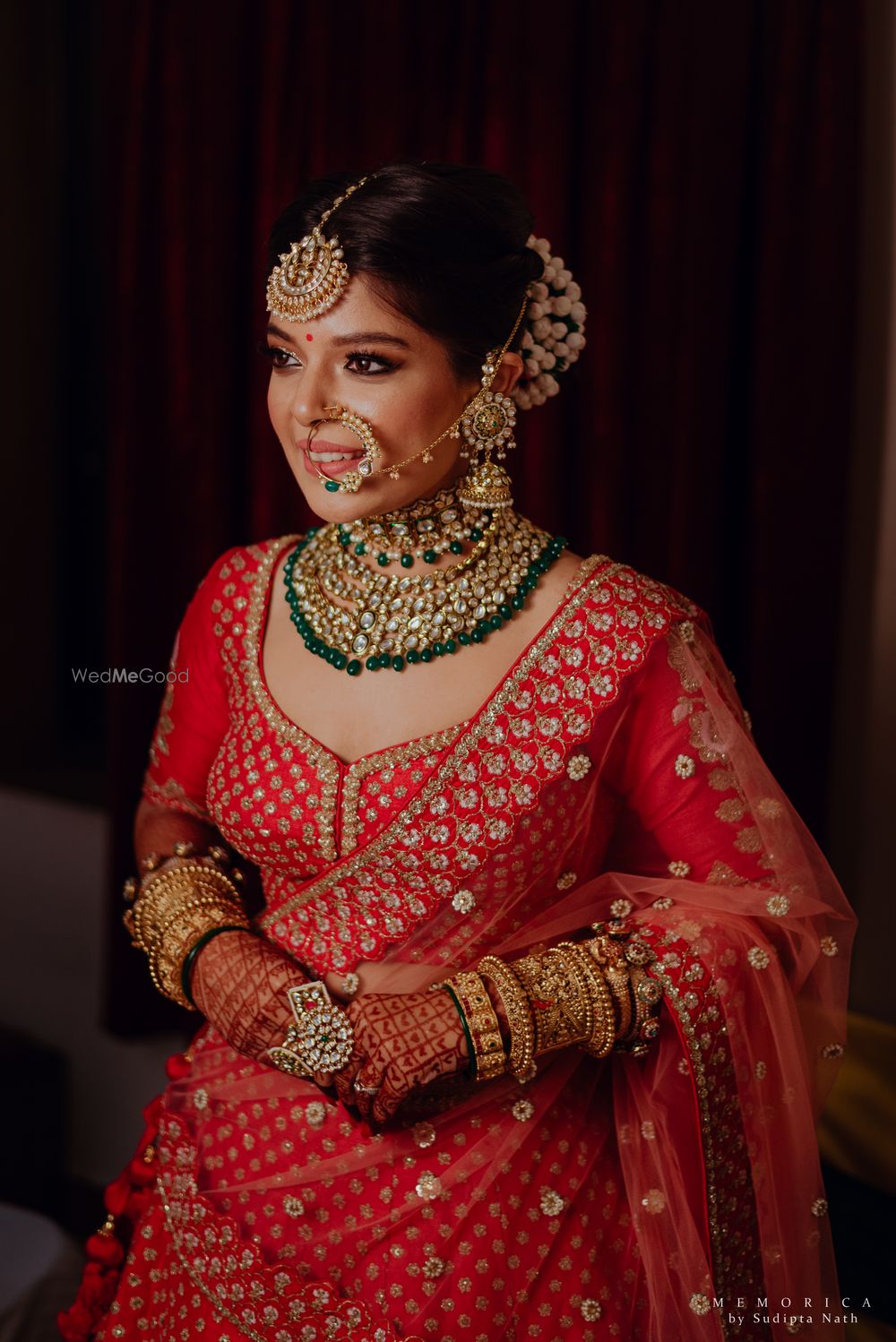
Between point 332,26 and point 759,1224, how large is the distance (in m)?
1.77

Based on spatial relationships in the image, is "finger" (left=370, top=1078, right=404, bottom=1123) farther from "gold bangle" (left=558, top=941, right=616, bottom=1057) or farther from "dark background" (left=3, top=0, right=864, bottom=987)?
"dark background" (left=3, top=0, right=864, bottom=987)

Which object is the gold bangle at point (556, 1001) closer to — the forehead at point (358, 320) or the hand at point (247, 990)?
the hand at point (247, 990)

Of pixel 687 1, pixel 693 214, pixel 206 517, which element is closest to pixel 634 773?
pixel 693 214

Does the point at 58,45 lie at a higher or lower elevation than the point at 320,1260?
higher

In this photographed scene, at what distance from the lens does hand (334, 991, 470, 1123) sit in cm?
96

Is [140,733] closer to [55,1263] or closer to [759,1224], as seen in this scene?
[55,1263]

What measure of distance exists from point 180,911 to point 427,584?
39cm

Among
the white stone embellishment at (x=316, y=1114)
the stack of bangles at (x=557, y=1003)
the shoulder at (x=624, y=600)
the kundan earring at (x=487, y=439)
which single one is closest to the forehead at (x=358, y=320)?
the kundan earring at (x=487, y=439)

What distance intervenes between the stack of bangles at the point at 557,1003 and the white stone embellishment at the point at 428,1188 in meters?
0.11

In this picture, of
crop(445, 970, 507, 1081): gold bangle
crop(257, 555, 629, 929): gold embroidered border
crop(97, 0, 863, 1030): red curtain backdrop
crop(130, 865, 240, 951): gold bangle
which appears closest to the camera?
crop(445, 970, 507, 1081): gold bangle

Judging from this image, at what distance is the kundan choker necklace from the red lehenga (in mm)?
61

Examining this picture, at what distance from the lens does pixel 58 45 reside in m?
2.56

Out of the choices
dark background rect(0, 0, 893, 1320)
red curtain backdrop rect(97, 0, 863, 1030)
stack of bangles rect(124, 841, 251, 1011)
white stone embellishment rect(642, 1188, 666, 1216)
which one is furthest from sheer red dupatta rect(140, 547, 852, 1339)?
red curtain backdrop rect(97, 0, 863, 1030)

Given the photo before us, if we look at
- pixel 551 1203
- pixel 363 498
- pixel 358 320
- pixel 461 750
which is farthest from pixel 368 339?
pixel 551 1203
